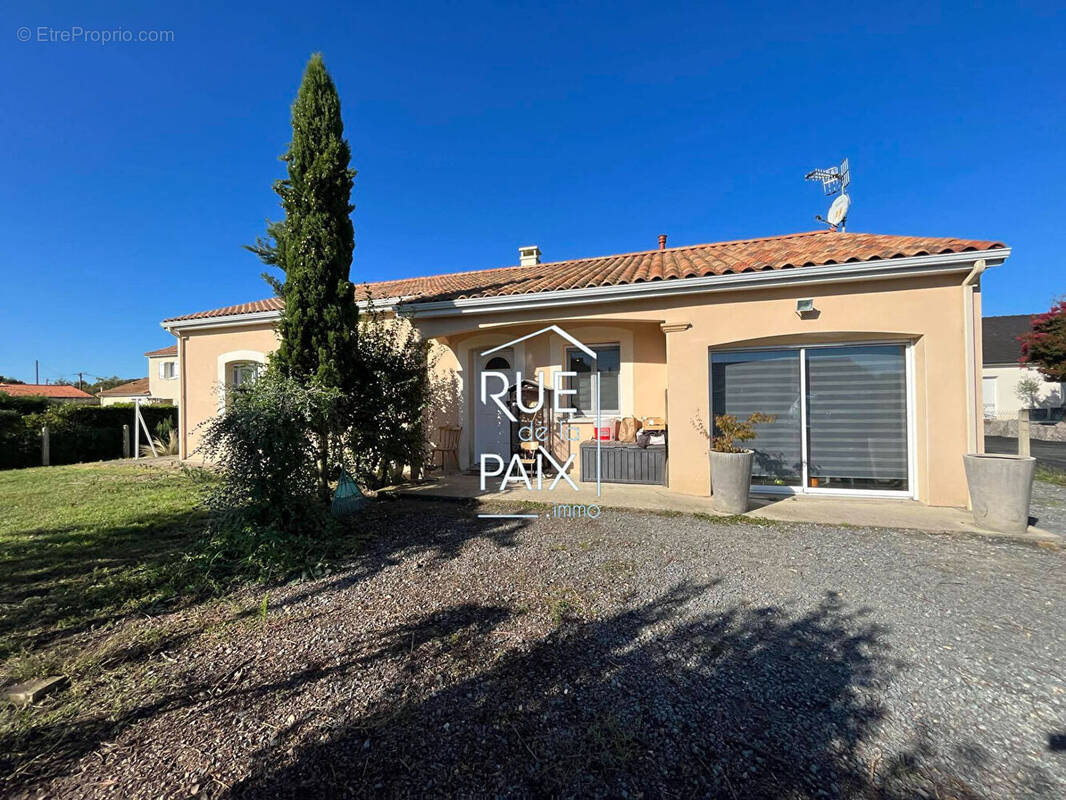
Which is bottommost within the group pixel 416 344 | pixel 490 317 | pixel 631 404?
pixel 631 404

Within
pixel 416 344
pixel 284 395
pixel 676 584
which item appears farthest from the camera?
pixel 416 344

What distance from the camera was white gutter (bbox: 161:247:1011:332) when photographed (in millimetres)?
5527

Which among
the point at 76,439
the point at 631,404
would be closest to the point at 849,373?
the point at 631,404

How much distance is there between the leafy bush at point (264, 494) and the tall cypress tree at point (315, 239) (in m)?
1.28

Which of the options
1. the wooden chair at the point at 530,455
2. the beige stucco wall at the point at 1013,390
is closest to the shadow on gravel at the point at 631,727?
the wooden chair at the point at 530,455

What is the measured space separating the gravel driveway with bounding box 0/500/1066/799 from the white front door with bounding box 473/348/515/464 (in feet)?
15.8

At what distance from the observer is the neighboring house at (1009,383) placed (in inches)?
858

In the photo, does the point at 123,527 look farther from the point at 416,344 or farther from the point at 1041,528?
the point at 1041,528

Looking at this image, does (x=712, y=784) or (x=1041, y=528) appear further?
(x=1041, y=528)

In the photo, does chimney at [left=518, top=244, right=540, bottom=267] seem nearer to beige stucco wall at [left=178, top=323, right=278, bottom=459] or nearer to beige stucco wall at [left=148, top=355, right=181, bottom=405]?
beige stucco wall at [left=178, top=323, right=278, bottom=459]

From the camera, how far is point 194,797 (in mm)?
1741

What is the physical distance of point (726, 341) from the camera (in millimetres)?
6527

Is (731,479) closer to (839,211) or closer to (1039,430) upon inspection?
(839,211)

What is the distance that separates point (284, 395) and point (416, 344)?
3088mm
